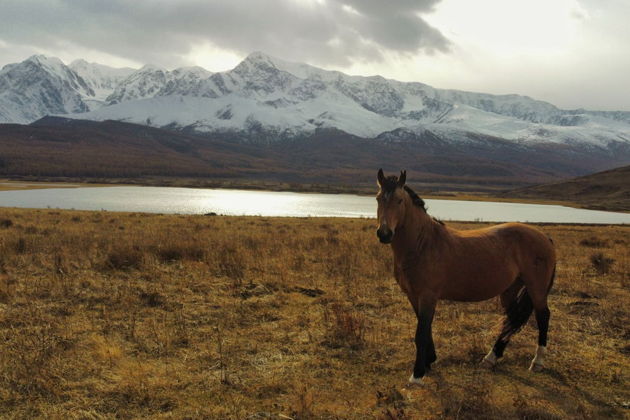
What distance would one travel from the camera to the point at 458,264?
6.44 m

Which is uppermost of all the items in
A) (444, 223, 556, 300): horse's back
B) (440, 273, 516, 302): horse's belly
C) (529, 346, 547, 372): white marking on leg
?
(444, 223, 556, 300): horse's back

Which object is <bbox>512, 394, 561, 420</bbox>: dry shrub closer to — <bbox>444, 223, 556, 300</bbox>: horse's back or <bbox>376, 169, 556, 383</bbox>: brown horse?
<bbox>376, 169, 556, 383</bbox>: brown horse

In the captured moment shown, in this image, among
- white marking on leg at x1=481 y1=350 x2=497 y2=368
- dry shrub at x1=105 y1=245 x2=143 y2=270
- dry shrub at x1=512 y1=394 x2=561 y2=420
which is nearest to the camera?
dry shrub at x1=512 y1=394 x2=561 y2=420

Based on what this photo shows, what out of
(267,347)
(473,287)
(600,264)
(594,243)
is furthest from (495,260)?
(594,243)

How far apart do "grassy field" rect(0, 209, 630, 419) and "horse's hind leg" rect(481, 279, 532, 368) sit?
0.23 meters

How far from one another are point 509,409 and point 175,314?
20.4ft

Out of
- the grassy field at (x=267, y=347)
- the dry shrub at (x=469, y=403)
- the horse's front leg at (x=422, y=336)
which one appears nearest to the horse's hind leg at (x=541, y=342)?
the grassy field at (x=267, y=347)

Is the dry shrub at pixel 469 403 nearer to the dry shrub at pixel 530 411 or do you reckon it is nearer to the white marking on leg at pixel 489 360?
the dry shrub at pixel 530 411

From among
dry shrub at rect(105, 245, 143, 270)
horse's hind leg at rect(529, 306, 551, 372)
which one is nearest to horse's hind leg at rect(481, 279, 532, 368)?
horse's hind leg at rect(529, 306, 551, 372)

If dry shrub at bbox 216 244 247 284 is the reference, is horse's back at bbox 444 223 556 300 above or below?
above

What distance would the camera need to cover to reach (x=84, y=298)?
9516mm

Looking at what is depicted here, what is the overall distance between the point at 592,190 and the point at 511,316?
14535 cm

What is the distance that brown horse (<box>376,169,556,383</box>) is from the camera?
6105 millimetres

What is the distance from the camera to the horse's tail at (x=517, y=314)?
703 centimetres
